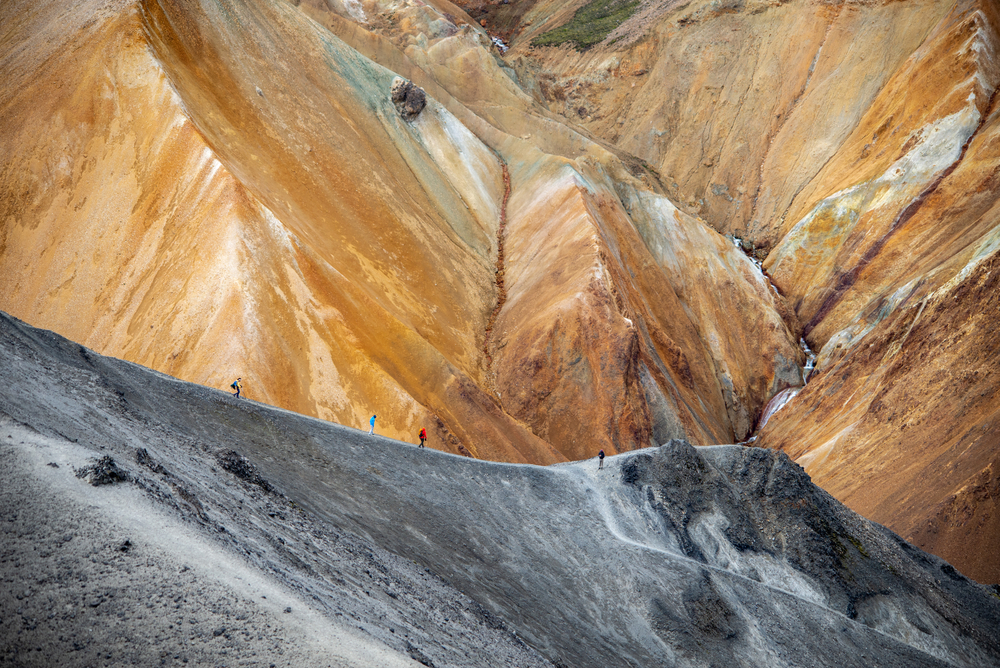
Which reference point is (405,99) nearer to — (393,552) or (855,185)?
(855,185)

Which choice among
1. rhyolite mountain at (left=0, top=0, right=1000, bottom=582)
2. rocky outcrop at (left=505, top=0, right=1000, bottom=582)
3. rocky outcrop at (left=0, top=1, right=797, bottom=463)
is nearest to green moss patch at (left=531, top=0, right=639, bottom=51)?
rocky outcrop at (left=505, top=0, right=1000, bottom=582)

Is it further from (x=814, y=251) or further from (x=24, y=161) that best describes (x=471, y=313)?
(x=814, y=251)

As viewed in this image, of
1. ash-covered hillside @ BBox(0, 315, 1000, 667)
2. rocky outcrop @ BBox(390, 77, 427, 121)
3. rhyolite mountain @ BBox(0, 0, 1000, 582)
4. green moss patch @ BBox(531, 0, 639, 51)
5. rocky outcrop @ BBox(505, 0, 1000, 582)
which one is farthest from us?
green moss patch @ BBox(531, 0, 639, 51)

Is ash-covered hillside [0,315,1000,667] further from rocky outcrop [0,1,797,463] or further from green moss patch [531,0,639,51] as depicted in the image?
green moss patch [531,0,639,51]

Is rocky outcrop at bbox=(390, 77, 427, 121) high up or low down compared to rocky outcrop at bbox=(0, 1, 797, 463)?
up

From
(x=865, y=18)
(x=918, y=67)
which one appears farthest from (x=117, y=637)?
(x=865, y=18)

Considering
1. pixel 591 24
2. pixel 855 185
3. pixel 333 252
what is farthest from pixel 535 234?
pixel 591 24
